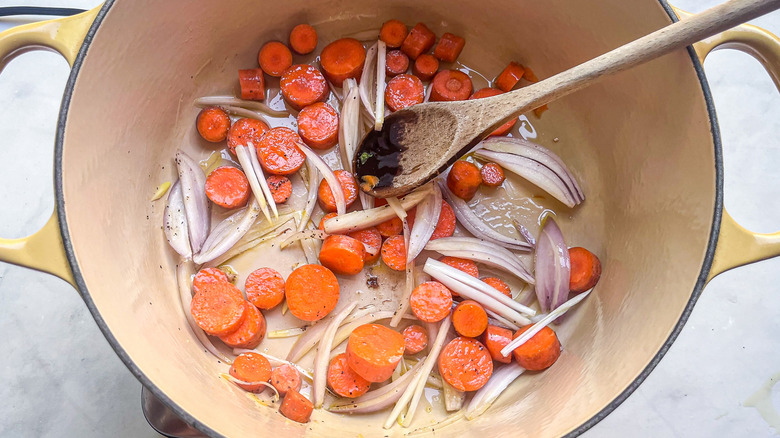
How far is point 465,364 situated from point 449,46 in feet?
3.90

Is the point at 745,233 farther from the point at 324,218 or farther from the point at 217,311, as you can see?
the point at 217,311

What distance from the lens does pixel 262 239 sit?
1975 millimetres

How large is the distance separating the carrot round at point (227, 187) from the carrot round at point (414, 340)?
2.49 feet

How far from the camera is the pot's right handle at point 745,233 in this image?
1430 mm

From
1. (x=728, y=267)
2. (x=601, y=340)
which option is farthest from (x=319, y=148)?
(x=728, y=267)

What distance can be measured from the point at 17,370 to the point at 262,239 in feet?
3.60

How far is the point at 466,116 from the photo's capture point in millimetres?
1678

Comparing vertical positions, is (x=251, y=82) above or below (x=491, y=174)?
above

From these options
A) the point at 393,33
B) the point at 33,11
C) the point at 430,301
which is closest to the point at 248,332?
the point at 430,301

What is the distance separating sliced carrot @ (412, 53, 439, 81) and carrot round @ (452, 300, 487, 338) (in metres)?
0.89

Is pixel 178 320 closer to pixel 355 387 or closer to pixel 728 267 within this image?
pixel 355 387

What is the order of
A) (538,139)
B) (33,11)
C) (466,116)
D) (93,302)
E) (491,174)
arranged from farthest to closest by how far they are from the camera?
1. (33,11)
2. (538,139)
3. (491,174)
4. (466,116)
5. (93,302)

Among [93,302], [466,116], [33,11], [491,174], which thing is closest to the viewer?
[93,302]

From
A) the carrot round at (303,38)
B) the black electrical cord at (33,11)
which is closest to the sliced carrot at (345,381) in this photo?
the carrot round at (303,38)
